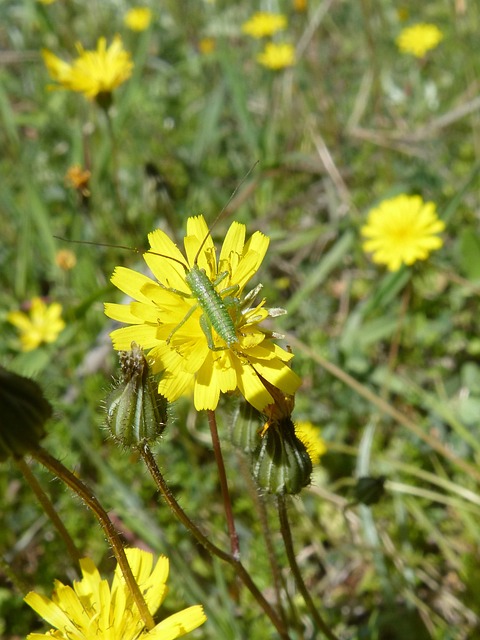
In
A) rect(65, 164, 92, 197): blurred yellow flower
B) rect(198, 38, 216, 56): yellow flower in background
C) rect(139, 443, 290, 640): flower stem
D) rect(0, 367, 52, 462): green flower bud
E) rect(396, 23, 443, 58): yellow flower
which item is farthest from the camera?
rect(198, 38, 216, 56): yellow flower in background

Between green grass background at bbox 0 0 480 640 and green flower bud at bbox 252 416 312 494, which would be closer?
green flower bud at bbox 252 416 312 494

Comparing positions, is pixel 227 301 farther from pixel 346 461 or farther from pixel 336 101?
pixel 336 101

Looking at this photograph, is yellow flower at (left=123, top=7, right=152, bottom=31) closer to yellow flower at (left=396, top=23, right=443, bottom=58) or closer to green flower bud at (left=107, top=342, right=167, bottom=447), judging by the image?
yellow flower at (left=396, top=23, right=443, bottom=58)

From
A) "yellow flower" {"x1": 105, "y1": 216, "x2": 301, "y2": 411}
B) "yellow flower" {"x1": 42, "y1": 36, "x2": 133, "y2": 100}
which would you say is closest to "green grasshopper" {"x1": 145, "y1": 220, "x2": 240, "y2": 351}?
"yellow flower" {"x1": 105, "y1": 216, "x2": 301, "y2": 411}

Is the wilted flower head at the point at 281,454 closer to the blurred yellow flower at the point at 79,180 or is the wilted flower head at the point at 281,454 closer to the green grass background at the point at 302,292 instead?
the green grass background at the point at 302,292

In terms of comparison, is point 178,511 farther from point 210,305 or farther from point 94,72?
point 94,72

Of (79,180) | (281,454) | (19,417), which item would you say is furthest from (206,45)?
(19,417)
